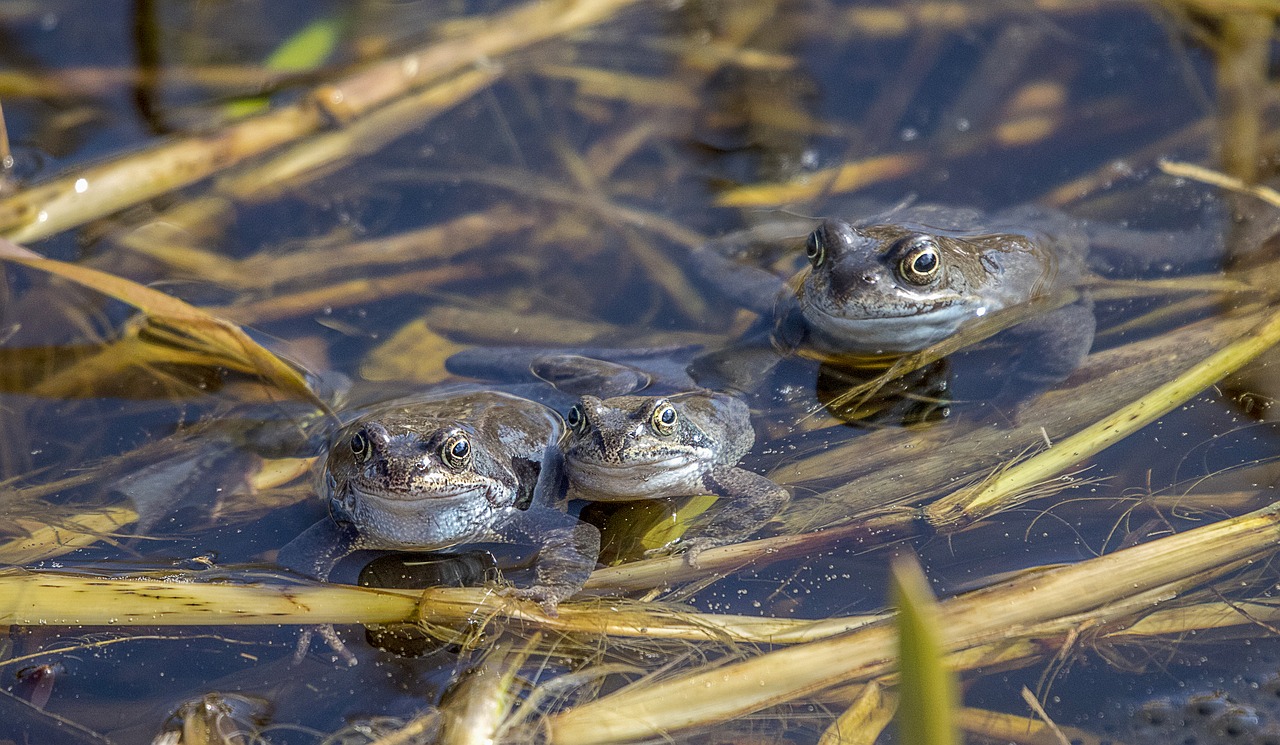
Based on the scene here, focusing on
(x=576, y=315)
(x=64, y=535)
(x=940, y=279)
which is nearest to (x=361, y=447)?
(x=64, y=535)

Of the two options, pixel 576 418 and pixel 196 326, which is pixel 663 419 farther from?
pixel 196 326

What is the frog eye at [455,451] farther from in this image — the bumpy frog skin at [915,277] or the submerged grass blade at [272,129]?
the submerged grass blade at [272,129]

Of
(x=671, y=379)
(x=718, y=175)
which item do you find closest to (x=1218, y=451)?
(x=671, y=379)

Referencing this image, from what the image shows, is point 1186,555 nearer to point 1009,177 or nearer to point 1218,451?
point 1218,451

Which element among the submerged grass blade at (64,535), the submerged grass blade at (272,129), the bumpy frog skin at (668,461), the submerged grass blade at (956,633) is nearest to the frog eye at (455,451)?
the bumpy frog skin at (668,461)

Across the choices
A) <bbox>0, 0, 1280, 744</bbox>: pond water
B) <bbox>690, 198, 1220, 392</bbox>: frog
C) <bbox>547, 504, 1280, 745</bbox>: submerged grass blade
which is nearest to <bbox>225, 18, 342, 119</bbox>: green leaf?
<bbox>0, 0, 1280, 744</bbox>: pond water
